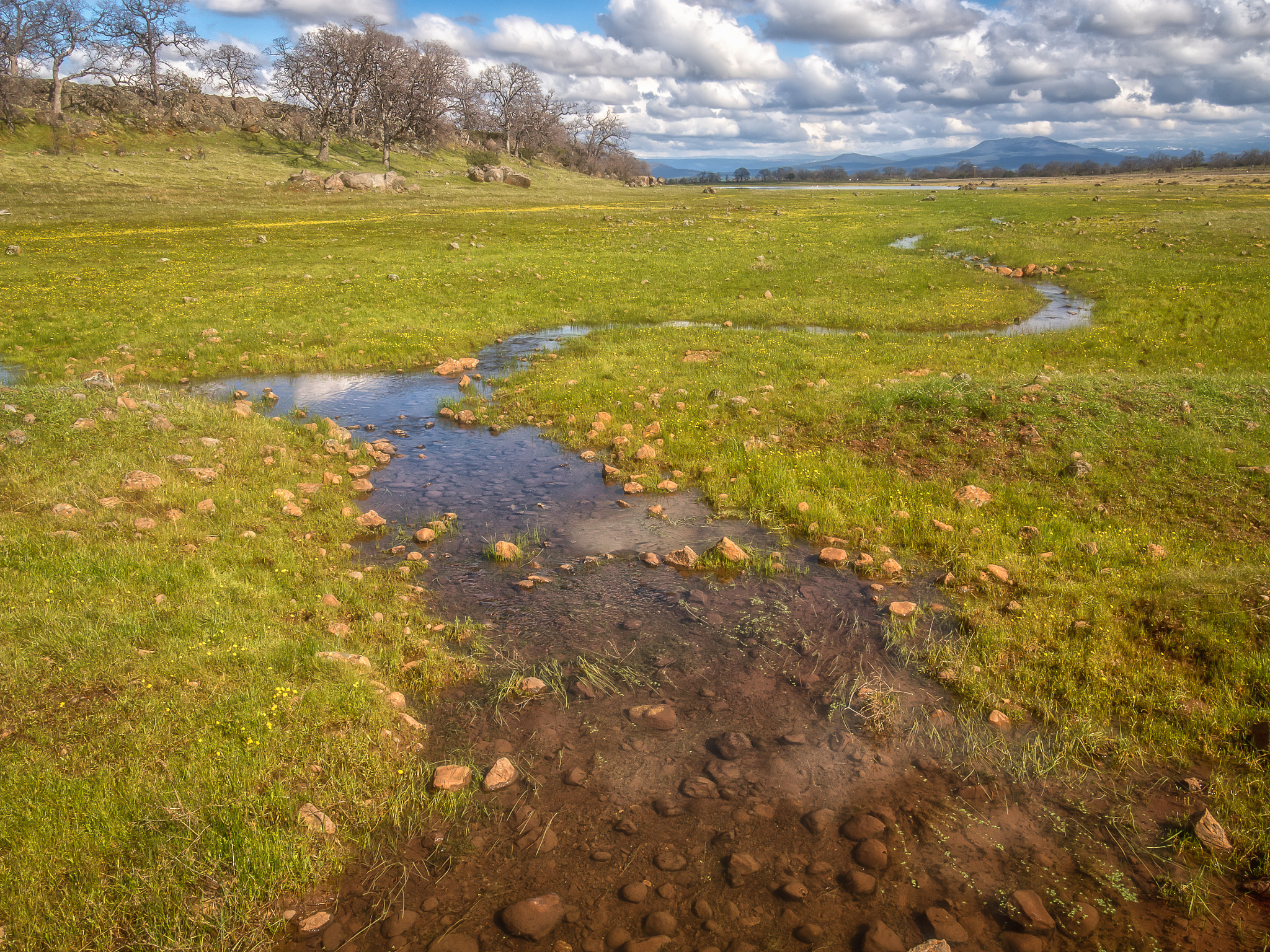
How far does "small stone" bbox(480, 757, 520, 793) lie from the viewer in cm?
582

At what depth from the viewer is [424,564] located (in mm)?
9438

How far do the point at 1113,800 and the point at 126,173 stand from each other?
84977 mm

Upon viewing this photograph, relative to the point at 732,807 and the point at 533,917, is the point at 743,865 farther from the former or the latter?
the point at 533,917

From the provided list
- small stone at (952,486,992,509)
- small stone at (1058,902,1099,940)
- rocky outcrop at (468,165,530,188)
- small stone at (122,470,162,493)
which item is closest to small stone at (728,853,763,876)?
small stone at (1058,902,1099,940)

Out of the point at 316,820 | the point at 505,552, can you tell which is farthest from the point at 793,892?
the point at 505,552

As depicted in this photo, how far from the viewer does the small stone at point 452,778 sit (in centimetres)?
579

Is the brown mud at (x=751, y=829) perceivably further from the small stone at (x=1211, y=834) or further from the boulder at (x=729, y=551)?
the boulder at (x=729, y=551)

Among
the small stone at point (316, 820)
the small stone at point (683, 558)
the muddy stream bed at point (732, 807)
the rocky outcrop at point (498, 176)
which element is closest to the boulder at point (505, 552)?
the muddy stream bed at point (732, 807)

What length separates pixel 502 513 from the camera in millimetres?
11109

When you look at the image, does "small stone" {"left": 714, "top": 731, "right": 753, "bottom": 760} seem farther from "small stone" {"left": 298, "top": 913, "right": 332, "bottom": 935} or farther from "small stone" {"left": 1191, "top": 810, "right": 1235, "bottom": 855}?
"small stone" {"left": 1191, "top": 810, "right": 1235, "bottom": 855}

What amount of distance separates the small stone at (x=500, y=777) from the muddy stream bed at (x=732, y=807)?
4 cm

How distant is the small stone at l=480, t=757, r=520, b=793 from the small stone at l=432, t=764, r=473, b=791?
0.15 metres

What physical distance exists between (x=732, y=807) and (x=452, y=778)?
2.49m

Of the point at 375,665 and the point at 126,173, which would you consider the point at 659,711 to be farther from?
the point at 126,173
